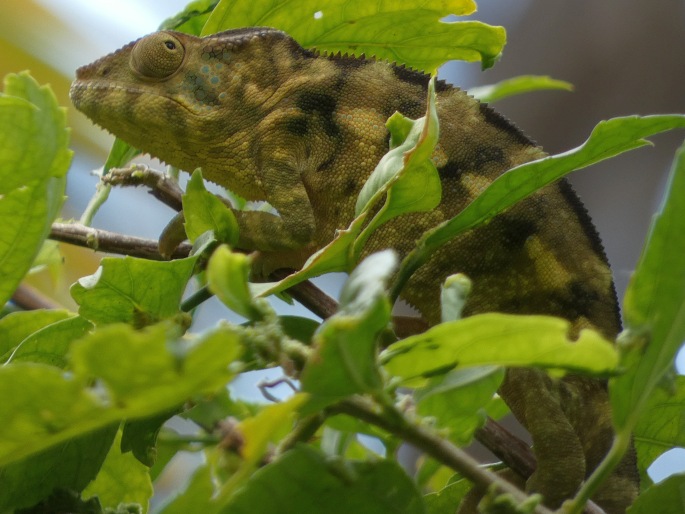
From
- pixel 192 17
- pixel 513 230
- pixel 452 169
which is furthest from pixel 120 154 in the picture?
pixel 513 230

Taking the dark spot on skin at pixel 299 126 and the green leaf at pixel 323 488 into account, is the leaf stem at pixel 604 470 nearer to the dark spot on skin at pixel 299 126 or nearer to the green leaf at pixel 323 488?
the green leaf at pixel 323 488

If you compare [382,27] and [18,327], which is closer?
[18,327]

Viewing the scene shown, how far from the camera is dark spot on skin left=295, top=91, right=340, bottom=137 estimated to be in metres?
1.48

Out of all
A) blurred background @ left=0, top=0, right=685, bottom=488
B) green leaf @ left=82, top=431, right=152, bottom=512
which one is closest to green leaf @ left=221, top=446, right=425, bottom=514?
green leaf @ left=82, top=431, right=152, bottom=512

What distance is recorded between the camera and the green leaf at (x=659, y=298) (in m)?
0.56

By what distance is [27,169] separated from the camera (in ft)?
2.37

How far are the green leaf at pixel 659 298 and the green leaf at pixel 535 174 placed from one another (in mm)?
231

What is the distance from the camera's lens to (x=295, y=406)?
511mm

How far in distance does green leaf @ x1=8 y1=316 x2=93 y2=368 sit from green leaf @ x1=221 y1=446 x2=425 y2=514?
36 centimetres

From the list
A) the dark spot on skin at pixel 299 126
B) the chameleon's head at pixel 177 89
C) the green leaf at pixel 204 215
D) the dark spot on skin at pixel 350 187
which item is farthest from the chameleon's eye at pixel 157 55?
the green leaf at pixel 204 215

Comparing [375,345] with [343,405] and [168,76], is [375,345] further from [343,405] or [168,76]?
[168,76]

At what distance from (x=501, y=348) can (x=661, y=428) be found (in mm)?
560

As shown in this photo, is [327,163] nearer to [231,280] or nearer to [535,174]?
[535,174]

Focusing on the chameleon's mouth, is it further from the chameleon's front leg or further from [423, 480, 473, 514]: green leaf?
[423, 480, 473, 514]: green leaf
